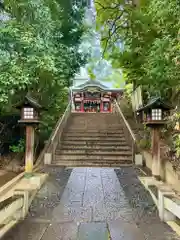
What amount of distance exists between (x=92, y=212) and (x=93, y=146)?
18.2 ft

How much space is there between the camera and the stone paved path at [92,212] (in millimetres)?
3838

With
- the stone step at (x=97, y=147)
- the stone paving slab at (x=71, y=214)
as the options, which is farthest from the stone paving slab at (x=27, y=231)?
the stone step at (x=97, y=147)

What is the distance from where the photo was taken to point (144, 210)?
4879 millimetres

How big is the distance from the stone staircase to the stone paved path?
1931mm

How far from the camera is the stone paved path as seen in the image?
3.84 meters

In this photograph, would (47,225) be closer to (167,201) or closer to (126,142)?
(167,201)

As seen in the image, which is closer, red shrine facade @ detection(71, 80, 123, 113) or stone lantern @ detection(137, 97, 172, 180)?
stone lantern @ detection(137, 97, 172, 180)

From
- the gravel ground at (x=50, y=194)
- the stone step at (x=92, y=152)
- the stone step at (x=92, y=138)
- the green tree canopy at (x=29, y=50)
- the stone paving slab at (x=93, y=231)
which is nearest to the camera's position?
the stone paving slab at (x=93, y=231)

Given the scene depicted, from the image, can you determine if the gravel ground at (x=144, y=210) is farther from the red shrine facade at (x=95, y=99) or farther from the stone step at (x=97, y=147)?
the red shrine facade at (x=95, y=99)

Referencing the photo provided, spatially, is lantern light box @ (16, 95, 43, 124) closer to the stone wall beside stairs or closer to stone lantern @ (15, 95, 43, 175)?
stone lantern @ (15, 95, 43, 175)

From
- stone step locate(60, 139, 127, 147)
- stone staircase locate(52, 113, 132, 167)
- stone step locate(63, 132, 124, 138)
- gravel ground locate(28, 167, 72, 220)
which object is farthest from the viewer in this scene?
stone step locate(63, 132, 124, 138)

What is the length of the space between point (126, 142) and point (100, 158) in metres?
1.74

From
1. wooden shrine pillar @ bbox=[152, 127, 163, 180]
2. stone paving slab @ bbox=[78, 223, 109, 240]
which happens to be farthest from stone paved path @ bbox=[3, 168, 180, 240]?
wooden shrine pillar @ bbox=[152, 127, 163, 180]

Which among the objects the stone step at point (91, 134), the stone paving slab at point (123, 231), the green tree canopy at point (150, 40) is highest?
the green tree canopy at point (150, 40)
